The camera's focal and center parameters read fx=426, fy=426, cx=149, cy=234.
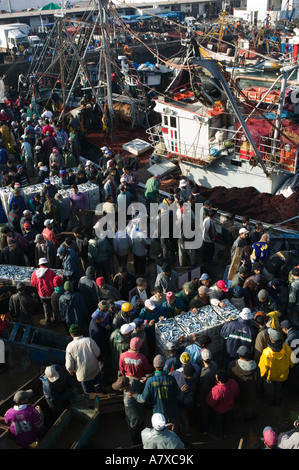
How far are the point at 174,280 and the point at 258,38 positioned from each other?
35.6 metres

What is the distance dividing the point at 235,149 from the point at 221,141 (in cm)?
53

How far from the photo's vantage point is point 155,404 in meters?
6.18

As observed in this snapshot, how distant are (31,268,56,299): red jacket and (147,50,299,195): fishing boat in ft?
22.7

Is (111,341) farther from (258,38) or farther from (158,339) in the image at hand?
(258,38)

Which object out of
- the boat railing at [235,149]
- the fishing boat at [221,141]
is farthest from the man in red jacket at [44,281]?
the boat railing at [235,149]

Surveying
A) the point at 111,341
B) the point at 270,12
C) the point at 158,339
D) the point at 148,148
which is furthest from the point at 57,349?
the point at 270,12

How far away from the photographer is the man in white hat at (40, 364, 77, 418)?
21.0ft

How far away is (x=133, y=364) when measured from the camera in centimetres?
673

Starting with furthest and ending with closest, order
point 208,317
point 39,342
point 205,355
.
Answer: point 39,342
point 208,317
point 205,355

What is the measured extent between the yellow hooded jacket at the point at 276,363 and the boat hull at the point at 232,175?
301 inches

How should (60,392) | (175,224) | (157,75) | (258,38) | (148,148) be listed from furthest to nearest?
(258,38) → (157,75) → (148,148) → (175,224) → (60,392)

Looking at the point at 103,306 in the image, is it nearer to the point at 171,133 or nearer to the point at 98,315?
the point at 98,315

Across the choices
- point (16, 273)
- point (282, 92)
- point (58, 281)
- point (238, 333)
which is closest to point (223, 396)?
point (238, 333)

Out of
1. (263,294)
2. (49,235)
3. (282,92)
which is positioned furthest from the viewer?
(282,92)
